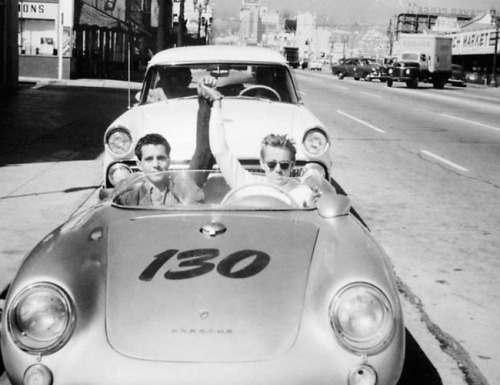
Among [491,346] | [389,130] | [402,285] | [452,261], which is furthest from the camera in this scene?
A: [389,130]

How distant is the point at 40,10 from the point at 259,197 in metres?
33.2

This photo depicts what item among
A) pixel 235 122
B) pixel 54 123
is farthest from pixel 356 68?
pixel 235 122

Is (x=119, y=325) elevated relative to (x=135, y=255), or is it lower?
lower

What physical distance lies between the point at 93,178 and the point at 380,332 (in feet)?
26.0

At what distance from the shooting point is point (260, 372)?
2.80 m

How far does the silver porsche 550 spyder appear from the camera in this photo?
2.83 meters

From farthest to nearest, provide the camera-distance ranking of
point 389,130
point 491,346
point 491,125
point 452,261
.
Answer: point 491,125 → point 389,130 → point 452,261 → point 491,346

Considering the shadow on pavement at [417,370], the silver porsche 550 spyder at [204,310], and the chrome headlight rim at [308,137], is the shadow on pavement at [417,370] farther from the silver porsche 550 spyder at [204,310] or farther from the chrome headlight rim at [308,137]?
the chrome headlight rim at [308,137]

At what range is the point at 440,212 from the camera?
868cm

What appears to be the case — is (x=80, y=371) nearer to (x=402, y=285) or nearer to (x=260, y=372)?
(x=260, y=372)

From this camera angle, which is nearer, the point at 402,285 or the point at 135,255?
the point at 135,255

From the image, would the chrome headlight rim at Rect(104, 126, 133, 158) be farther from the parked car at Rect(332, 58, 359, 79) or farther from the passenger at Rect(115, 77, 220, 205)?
the parked car at Rect(332, 58, 359, 79)

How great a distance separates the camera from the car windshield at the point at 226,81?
776cm

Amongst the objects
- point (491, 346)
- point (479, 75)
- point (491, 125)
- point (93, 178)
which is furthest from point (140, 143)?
point (479, 75)
